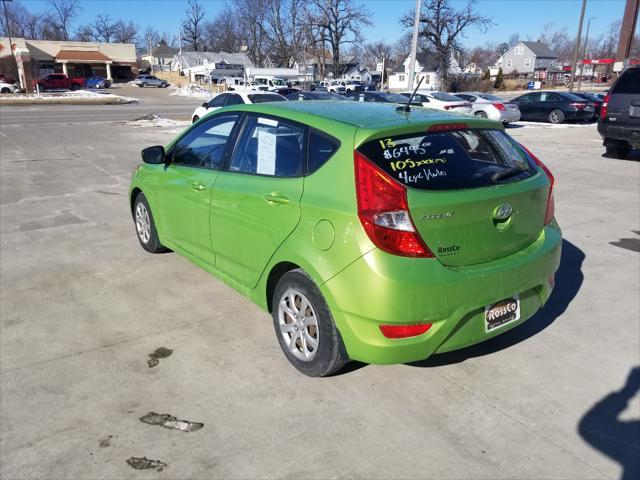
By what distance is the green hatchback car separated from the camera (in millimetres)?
2738

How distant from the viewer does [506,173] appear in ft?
10.5

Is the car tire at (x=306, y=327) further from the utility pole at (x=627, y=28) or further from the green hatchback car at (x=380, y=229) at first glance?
the utility pole at (x=627, y=28)

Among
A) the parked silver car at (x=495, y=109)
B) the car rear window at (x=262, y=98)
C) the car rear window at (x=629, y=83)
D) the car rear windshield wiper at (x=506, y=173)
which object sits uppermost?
the car rear window at (x=629, y=83)

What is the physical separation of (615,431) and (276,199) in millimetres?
2318

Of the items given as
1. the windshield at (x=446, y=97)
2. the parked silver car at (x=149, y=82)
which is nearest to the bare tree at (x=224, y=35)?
the parked silver car at (x=149, y=82)

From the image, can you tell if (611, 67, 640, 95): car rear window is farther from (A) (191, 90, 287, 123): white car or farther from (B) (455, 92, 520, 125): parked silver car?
(A) (191, 90, 287, 123): white car

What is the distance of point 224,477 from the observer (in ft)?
8.12

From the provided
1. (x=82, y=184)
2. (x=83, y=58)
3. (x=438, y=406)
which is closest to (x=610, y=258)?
(x=438, y=406)

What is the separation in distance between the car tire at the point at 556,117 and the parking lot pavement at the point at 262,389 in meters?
19.7

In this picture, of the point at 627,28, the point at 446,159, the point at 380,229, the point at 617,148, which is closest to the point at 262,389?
the point at 380,229

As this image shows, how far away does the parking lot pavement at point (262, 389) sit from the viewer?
259 centimetres

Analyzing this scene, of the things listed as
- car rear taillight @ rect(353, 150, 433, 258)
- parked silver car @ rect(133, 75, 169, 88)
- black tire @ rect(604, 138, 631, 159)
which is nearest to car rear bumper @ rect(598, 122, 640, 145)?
black tire @ rect(604, 138, 631, 159)

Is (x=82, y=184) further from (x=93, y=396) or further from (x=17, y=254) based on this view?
(x=93, y=396)

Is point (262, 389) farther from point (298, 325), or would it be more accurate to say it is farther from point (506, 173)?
point (506, 173)
